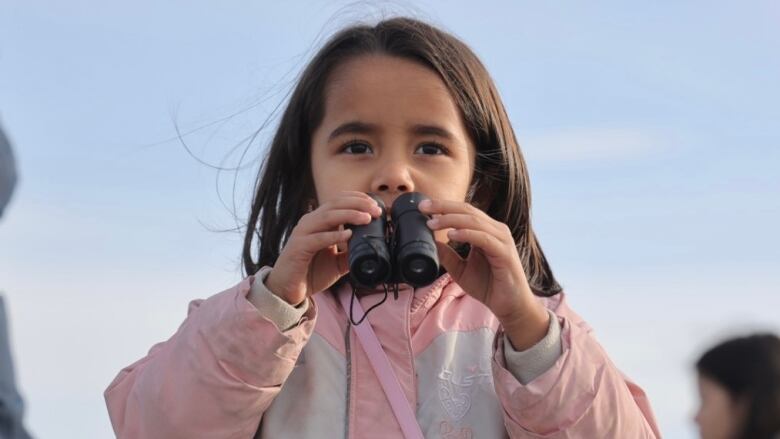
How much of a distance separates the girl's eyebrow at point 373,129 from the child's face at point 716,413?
224cm

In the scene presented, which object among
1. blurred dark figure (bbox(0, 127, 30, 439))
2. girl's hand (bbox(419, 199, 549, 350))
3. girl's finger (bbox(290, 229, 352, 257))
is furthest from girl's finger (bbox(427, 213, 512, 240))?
blurred dark figure (bbox(0, 127, 30, 439))

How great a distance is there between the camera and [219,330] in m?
3.90

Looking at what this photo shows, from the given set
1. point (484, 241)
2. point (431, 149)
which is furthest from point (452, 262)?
point (431, 149)

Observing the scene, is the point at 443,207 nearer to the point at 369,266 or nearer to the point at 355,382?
the point at 369,266

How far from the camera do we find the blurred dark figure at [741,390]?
5836mm

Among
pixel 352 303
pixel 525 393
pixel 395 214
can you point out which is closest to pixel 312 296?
pixel 352 303

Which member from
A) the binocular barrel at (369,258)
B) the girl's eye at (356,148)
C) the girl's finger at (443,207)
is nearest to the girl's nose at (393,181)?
the girl's eye at (356,148)

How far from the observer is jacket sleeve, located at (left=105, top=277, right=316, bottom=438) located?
3854 mm

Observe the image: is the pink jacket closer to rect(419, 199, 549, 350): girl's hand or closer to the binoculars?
rect(419, 199, 549, 350): girl's hand

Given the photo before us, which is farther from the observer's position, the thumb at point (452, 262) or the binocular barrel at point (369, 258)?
the thumb at point (452, 262)

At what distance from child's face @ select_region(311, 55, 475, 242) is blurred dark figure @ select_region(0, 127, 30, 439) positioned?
61.4 inches

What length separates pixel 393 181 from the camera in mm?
4188

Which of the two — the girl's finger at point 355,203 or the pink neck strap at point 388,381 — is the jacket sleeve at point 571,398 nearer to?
the pink neck strap at point 388,381

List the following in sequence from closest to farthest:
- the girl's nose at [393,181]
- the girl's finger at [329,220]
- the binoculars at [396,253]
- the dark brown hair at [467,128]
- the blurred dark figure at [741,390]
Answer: the binoculars at [396,253]
the girl's finger at [329,220]
the girl's nose at [393,181]
the dark brown hair at [467,128]
the blurred dark figure at [741,390]
